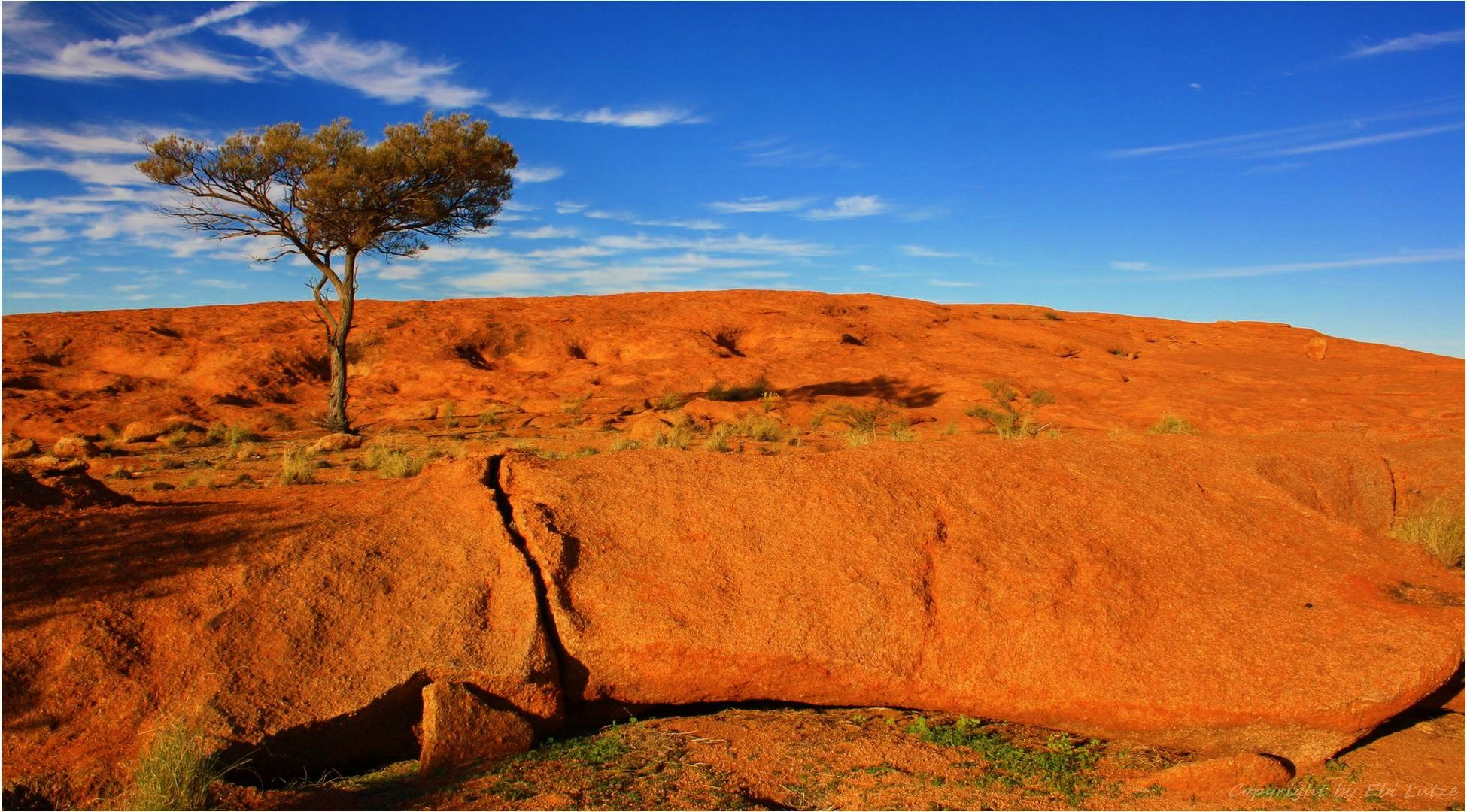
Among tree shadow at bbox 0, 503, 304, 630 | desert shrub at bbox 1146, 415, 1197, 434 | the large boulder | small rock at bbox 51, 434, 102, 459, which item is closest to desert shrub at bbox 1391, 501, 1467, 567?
the large boulder

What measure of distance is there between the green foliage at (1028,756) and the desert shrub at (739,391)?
18240 mm

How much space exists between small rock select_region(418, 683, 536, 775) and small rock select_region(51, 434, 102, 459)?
13618 mm

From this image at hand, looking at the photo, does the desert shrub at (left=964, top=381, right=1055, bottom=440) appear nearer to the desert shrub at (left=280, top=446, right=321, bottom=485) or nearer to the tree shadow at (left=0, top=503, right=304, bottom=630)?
the desert shrub at (left=280, top=446, right=321, bottom=485)

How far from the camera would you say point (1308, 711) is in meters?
3.92

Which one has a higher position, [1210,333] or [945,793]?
[1210,333]

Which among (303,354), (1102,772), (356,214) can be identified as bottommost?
(1102,772)

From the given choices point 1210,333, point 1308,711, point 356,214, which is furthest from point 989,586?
point 1210,333

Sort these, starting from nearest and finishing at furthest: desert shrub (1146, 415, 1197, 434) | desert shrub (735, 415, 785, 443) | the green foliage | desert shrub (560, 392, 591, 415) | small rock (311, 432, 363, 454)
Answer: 1. the green foliage
2. small rock (311, 432, 363, 454)
3. desert shrub (1146, 415, 1197, 434)
4. desert shrub (735, 415, 785, 443)
5. desert shrub (560, 392, 591, 415)

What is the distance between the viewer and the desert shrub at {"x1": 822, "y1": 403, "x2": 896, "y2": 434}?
17719 mm

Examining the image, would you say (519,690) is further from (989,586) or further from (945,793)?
(989,586)

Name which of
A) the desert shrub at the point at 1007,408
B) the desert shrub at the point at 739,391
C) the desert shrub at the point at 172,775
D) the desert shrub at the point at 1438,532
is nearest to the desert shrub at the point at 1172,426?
the desert shrub at the point at 1007,408

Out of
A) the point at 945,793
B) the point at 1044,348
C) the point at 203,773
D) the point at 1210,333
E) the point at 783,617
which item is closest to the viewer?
the point at 203,773

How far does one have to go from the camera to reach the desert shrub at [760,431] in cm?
1496

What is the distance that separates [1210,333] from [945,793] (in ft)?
136
